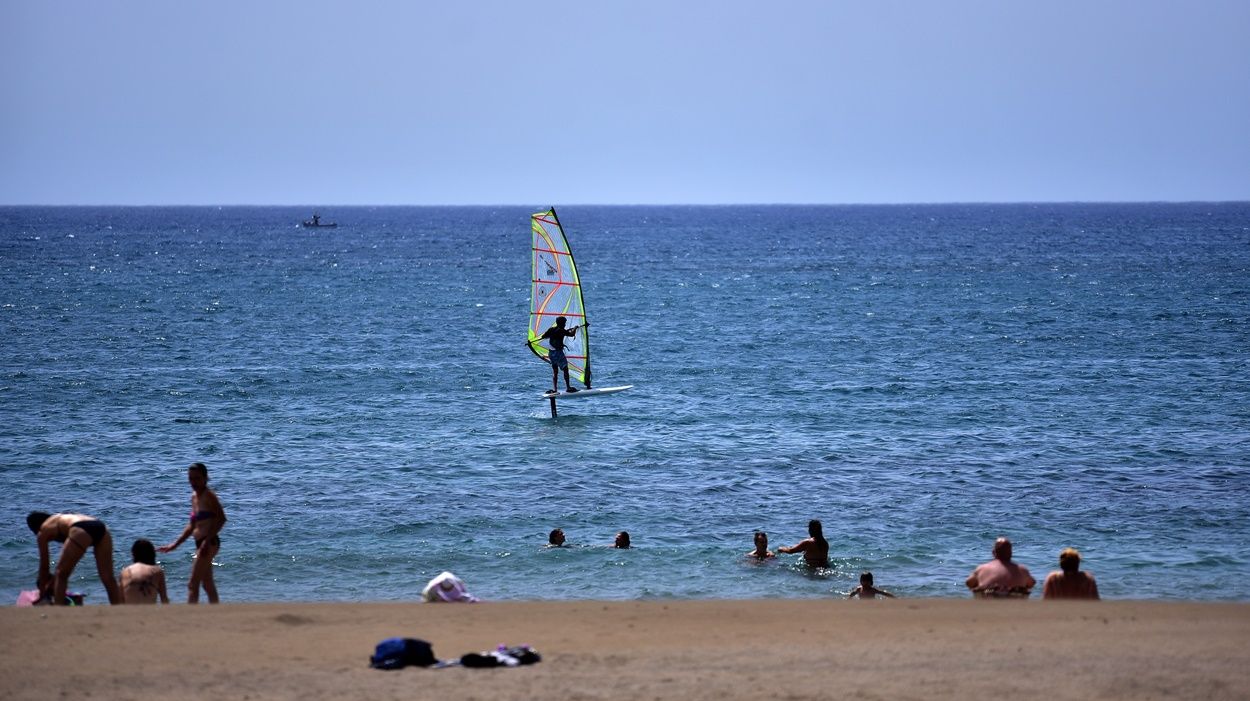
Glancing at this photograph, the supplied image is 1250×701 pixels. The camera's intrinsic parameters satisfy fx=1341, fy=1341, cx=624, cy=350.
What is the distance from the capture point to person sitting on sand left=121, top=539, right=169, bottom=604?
13820 millimetres

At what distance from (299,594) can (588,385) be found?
43.2 ft

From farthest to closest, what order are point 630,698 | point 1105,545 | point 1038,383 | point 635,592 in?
point 1038,383
point 1105,545
point 635,592
point 630,698

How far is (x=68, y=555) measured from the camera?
13625mm

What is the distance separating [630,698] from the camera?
10.3 m

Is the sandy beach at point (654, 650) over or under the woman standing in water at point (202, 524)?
under

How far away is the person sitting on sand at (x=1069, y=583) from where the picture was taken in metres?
14.2

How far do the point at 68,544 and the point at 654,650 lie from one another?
6.18m

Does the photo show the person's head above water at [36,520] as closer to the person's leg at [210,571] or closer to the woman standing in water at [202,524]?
the woman standing in water at [202,524]

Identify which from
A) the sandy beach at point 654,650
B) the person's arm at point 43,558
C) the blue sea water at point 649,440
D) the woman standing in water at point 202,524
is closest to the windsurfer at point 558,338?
the blue sea water at point 649,440

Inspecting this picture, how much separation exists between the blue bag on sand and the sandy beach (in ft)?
0.42

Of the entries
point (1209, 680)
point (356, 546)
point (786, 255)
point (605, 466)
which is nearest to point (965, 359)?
point (605, 466)

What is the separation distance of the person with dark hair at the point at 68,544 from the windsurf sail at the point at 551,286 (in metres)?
15.0

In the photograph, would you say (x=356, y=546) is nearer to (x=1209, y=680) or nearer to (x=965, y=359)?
(x=1209, y=680)

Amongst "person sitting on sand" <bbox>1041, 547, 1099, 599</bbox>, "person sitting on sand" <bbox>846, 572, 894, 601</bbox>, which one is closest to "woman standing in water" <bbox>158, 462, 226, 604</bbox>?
"person sitting on sand" <bbox>846, 572, 894, 601</bbox>
